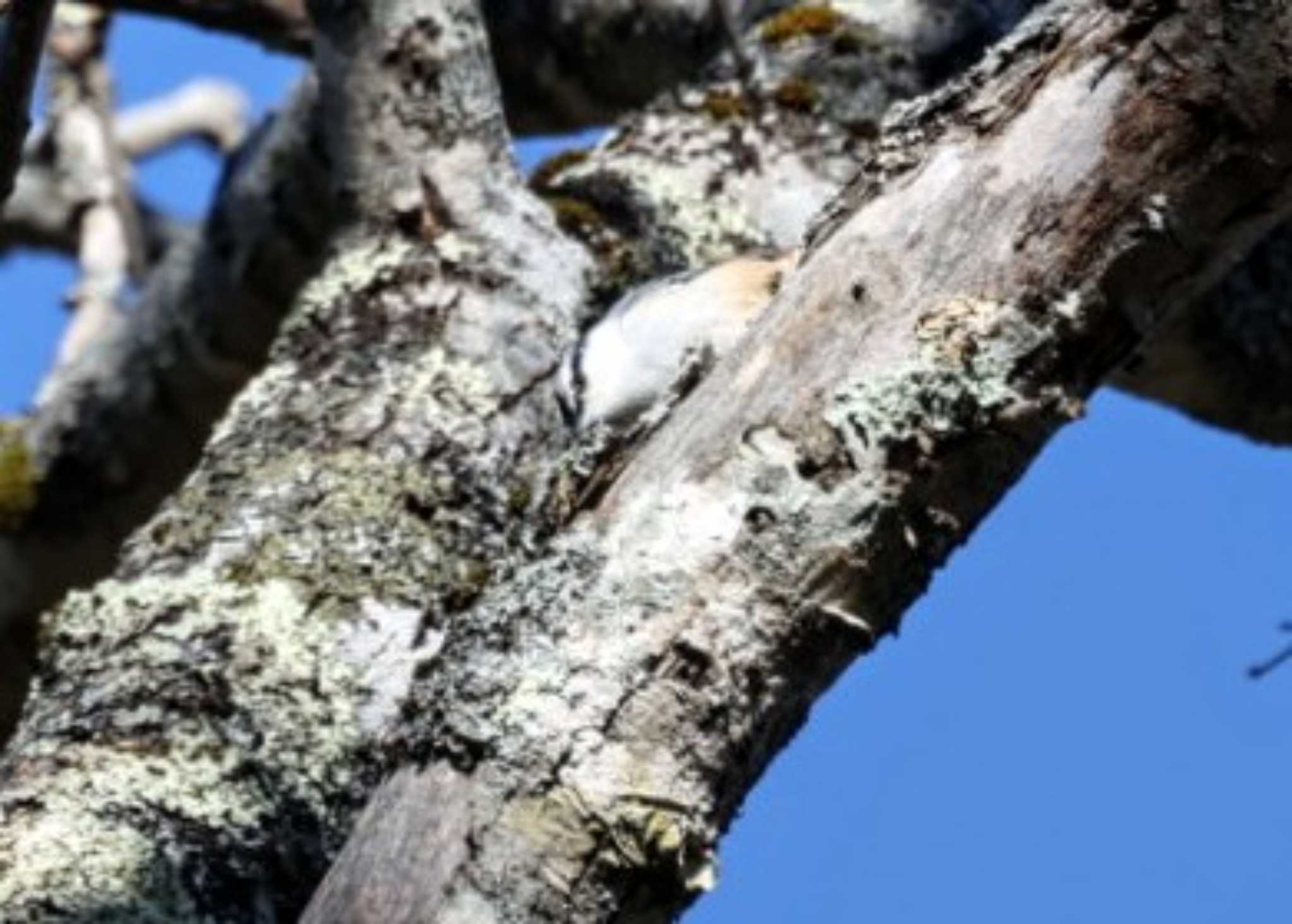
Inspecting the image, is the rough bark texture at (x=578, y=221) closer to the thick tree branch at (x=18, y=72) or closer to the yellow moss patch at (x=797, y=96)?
the yellow moss patch at (x=797, y=96)

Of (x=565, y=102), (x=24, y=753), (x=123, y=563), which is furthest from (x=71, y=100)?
(x=24, y=753)

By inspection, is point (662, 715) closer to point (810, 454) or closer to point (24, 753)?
point (810, 454)

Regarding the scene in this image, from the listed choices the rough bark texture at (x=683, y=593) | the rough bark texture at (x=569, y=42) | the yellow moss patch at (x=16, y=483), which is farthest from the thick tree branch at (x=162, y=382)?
the rough bark texture at (x=683, y=593)

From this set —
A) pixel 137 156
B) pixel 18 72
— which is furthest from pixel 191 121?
pixel 18 72

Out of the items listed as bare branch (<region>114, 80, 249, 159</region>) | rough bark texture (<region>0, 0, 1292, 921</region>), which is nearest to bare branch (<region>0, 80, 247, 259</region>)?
bare branch (<region>114, 80, 249, 159</region>)

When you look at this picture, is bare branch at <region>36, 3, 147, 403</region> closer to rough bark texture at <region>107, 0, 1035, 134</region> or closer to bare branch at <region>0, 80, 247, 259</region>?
bare branch at <region>0, 80, 247, 259</region>

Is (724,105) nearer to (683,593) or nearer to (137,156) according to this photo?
(683,593)
